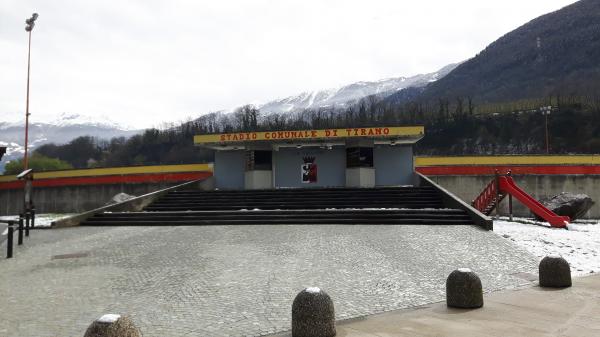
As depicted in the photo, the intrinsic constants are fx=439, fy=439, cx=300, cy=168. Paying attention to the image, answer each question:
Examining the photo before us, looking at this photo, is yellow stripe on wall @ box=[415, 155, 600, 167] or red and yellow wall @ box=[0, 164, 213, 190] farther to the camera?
red and yellow wall @ box=[0, 164, 213, 190]

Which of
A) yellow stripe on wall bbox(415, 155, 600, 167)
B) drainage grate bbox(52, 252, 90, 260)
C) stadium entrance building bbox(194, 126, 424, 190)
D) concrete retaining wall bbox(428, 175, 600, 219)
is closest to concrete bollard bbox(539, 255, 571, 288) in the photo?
drainage grate bbox(52, 252, 90, 260)

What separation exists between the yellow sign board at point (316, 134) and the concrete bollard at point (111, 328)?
20.9 meters

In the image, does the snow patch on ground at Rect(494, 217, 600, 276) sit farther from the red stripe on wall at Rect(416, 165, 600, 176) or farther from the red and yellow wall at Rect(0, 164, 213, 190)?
the red and yellow wall at Rect(0, 164, 213, 190)

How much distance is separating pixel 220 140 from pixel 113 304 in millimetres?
19181

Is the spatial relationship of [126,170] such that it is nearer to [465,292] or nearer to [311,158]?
[311,158]

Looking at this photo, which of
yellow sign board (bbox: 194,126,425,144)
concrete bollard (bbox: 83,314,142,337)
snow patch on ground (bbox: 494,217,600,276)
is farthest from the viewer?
yellow sign board (bbox: 194,126,425,144)

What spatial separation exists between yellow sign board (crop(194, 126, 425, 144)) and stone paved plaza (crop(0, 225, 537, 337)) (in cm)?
1058

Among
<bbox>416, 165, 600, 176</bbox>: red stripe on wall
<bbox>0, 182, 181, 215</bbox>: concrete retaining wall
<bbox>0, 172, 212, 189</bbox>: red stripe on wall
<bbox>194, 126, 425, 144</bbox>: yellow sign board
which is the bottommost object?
<bbox>0, 182, 181, 215</bbox>: concrete retaining wall

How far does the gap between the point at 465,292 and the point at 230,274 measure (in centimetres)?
435

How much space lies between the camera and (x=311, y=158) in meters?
27.0

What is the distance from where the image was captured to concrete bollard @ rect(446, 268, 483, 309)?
635 centimetres

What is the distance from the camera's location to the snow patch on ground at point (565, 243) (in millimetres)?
9883

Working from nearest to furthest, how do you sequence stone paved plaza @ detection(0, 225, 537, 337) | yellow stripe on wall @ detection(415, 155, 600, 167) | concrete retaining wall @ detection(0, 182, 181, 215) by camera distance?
stone paved plaza @ detection(0, 225, 537, 337)
yellow stripe on wall @ detection(415, 155, 600, 167)
concrete retaining wall @ detection(0, 182, 181, 215)

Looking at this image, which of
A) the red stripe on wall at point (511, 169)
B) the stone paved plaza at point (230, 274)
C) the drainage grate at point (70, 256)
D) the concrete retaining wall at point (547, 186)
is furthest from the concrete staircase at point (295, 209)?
the concrete retaining wall at point (547, 186)
